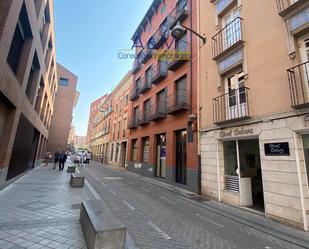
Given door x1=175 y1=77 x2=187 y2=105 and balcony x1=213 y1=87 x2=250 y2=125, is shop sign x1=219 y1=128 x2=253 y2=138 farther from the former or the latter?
door x1=175 y1=77 x2=187 y2=105

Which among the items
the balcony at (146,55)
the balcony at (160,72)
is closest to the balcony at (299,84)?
the balcony at (160,72)

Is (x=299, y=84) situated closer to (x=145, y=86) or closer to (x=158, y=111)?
(x=158, y=111)

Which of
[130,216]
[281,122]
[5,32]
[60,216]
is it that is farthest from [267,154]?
[5,32]

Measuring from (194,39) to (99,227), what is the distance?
11431mm

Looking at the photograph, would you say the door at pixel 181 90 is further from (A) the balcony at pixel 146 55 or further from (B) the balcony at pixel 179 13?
(A) the balcony at pixel 146 55

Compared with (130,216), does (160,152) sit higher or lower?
higher

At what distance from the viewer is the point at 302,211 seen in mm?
5191

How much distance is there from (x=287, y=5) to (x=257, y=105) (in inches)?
133

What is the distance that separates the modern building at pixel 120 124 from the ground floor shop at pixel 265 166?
14.7 metres

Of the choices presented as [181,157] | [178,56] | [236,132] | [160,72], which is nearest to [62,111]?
[160,72]

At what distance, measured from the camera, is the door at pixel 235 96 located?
7.76 meters

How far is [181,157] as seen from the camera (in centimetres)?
1188

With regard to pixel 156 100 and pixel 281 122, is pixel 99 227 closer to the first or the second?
pixel 281 122

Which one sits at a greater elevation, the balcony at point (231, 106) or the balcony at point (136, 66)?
the balcony at point (136, 66)
